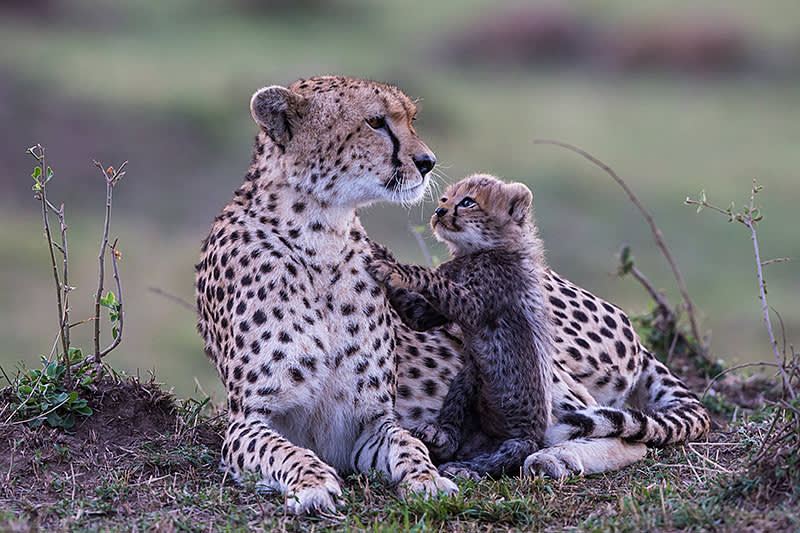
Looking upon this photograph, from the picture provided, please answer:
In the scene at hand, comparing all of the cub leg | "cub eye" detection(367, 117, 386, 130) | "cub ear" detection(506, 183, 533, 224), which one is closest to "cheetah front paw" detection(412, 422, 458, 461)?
the cub leg

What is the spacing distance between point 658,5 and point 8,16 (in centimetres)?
1006

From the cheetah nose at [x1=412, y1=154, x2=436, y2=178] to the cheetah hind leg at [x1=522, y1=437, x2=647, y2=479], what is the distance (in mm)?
996

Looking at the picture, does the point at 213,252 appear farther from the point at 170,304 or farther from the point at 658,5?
the point at 658,5

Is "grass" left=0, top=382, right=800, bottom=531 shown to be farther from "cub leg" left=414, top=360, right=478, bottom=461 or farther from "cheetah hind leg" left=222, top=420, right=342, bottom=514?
"cub leg" left=414, top=360, right=478, bottom=461

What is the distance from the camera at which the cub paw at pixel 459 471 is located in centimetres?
363

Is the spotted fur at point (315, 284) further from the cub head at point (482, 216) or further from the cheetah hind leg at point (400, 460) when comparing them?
the cub head at point (482, 216)

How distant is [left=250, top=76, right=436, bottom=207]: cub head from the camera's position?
3615 mm

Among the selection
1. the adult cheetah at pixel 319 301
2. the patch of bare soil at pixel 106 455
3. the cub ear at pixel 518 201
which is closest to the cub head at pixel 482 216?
the cub ear at pixel 518 201

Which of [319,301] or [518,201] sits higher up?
[518,201]

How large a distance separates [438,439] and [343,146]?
1039mm

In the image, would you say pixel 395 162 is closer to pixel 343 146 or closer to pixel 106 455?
pixel 343 146

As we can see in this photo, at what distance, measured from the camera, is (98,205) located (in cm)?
1146

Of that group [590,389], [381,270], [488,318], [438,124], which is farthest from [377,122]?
[438,124]

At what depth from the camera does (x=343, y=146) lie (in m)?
3.63
